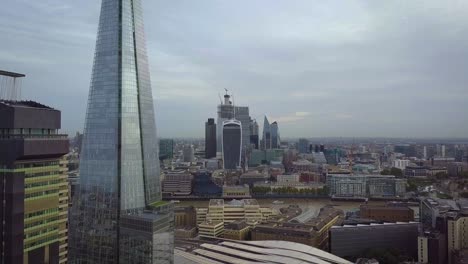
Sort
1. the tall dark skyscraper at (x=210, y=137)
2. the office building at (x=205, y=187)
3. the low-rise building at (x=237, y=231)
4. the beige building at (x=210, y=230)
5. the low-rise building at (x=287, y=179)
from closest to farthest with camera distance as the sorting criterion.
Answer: the low-rise building at (x=237, y=231) < the beige building at (x=210, y=230) < the office building at (x=205, y=187) < the low-rise building at (x=287, y=179) < the tall dark skyscraper at (x=210, y=137)

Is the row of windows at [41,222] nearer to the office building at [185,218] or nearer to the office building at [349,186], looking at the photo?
the office building at [185,218]

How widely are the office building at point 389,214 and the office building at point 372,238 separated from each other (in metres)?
12.5

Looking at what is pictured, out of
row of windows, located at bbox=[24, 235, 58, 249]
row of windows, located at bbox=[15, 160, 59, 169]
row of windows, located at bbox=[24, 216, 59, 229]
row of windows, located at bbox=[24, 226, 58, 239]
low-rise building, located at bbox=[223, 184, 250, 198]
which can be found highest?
row of windows, located at bbox=[15, 160, 59, 169]

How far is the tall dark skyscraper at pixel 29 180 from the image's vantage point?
19.7m

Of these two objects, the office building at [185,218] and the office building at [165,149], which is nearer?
the office building at [185,218]

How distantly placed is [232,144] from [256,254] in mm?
100323

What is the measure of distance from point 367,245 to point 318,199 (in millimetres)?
49540

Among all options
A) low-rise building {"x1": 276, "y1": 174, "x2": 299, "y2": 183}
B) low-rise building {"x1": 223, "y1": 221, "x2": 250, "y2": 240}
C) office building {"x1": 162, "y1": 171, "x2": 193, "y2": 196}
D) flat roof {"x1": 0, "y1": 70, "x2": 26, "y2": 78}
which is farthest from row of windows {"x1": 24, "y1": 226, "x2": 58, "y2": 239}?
low-rise building {"x1": 276, "y1": 174, "x2": 299, "y2": 183}

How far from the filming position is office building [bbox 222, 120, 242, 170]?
134m

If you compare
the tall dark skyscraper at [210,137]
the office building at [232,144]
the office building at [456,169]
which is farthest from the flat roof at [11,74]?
the tall dark skyscraper at [210,137]

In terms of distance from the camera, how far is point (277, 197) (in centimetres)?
9569

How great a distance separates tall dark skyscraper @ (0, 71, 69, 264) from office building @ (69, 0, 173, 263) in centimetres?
325

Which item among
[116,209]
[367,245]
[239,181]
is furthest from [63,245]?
[239,181]

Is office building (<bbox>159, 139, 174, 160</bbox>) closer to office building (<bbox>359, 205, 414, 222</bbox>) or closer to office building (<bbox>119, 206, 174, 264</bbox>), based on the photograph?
office building (<bbox>359, 205, 414, 222</bbox>)
